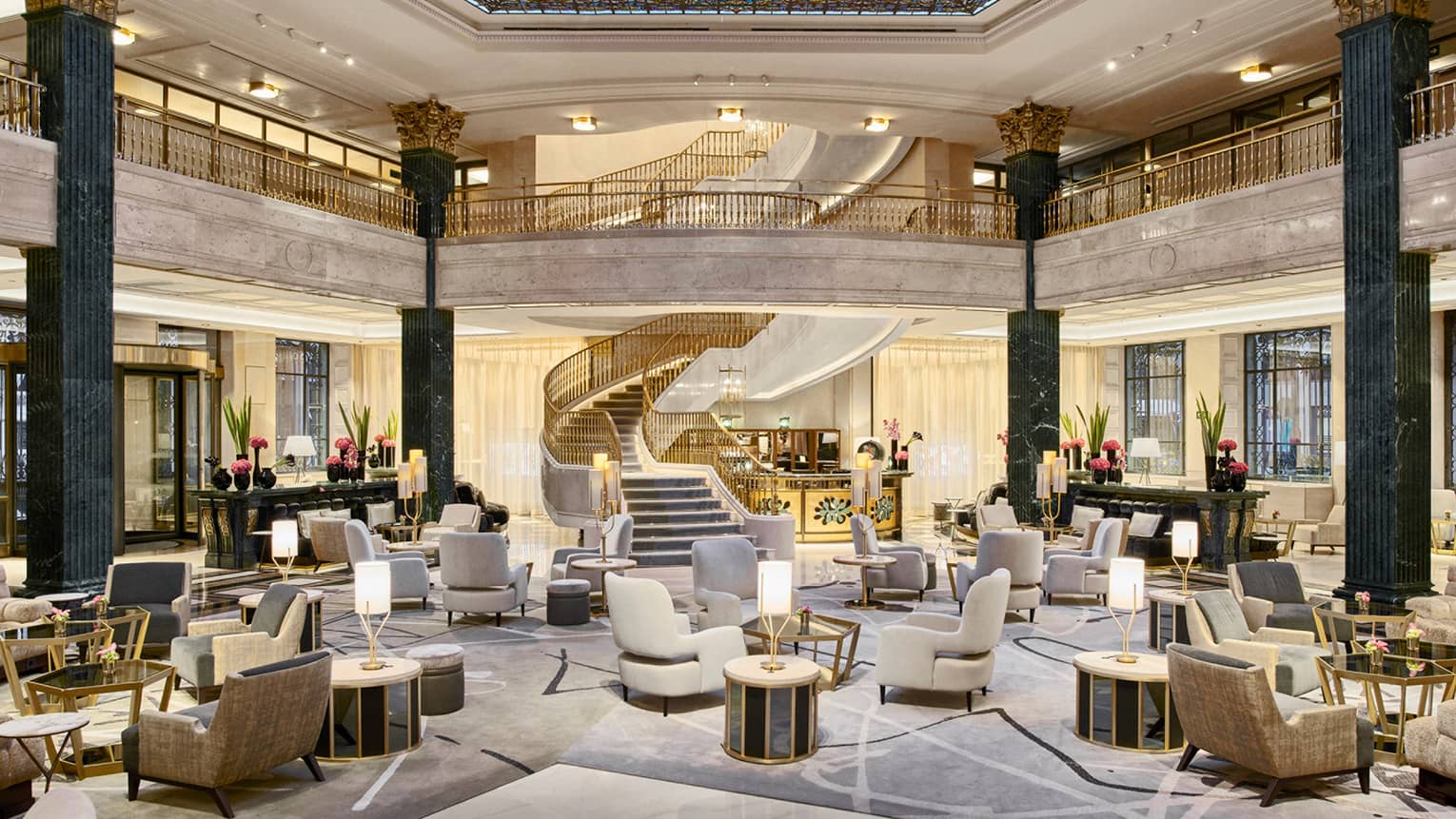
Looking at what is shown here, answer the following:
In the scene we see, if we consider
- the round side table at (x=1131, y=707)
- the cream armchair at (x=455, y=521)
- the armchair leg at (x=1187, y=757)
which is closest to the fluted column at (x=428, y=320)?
the cream armchair at (x=455, y=521)

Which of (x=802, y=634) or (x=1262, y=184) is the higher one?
(x=1262, y=184)

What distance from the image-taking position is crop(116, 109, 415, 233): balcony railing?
11906 millimetres

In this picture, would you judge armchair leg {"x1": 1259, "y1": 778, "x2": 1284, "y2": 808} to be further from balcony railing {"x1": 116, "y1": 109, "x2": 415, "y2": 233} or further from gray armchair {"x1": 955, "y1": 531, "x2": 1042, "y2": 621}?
balcony railing {"x1": 116, "y1": 109, "x2": 415, "y2": 233}

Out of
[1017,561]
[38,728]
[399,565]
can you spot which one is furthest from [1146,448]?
[38,728]

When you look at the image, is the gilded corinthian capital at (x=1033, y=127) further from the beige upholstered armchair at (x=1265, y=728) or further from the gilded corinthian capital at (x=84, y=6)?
the beige upholstered armchair at (x=1265, y=728)

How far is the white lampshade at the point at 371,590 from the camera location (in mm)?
6422

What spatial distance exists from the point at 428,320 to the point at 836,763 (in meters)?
11.0

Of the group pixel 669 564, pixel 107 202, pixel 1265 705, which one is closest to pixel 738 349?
pixel 669 564

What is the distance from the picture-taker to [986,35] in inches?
519

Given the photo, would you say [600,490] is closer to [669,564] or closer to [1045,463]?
[669,564]

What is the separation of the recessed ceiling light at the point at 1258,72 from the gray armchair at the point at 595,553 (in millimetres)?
9678

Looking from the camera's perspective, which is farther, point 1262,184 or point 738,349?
point 738,349

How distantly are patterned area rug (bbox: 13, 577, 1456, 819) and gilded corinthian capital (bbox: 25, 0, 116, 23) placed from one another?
6.55 meters

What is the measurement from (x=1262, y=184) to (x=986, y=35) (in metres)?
3.61
